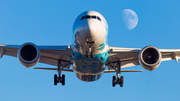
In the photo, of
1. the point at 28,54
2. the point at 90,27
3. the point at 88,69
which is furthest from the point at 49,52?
the point at 90,27

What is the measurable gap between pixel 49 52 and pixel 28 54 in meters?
3.25

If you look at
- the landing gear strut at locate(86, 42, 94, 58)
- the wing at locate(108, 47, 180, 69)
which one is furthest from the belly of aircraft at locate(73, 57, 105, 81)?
the wing at locate(108, 47, 180, 69)

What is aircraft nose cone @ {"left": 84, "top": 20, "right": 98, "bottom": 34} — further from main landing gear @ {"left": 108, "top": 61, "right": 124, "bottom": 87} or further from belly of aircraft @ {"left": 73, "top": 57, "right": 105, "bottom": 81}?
main landing gear @ {"left": 108, "top": 61, "right": 124, "bottom": 87}

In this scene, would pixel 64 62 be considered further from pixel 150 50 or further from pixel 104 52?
pixel 150 50

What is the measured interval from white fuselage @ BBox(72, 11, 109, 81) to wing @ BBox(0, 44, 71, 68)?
1506 mm

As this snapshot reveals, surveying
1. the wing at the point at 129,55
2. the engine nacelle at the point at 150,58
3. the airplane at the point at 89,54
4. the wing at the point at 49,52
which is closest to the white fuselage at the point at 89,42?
the airplane at the point at 89,54

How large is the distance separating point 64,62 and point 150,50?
876 cm

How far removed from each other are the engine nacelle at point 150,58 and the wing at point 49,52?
6.37m

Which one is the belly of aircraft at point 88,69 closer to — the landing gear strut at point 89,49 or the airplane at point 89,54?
the airplane at point 89,54

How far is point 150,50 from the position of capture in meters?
22.5

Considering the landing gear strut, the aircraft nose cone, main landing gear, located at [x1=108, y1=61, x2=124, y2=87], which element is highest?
the aircraft nose cone

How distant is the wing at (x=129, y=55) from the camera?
79.4 ft

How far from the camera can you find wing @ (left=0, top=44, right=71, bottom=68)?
24.0 m

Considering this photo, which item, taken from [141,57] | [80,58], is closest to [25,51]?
[80,58]
